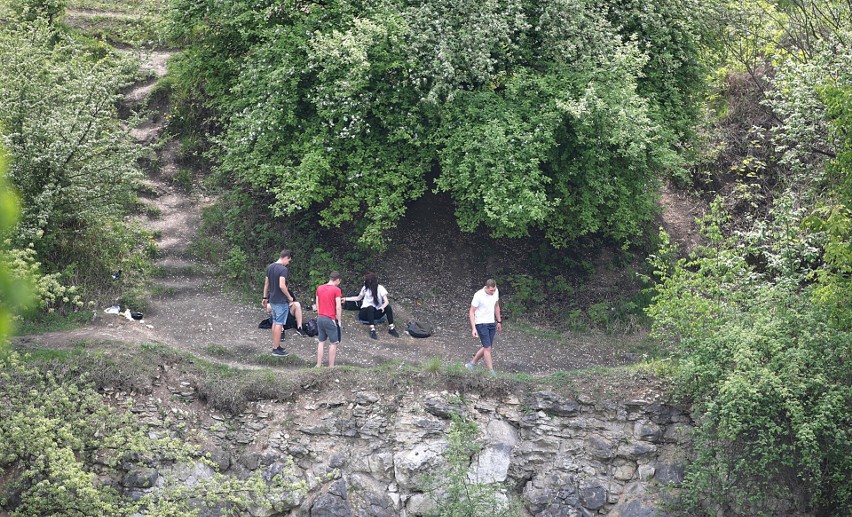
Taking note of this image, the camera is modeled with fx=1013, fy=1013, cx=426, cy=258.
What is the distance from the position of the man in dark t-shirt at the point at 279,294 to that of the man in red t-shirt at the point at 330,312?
63 centimetres

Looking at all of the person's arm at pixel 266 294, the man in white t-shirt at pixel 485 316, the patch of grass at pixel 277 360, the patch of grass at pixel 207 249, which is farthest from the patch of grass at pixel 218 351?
the man in white t-shirt at pixel 485 316

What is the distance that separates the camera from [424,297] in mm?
18281

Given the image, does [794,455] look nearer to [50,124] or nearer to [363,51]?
[363,51]

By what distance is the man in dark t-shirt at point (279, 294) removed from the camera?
15227 mm

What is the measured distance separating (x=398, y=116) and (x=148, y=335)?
5.52 metres

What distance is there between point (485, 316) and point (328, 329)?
2362mm

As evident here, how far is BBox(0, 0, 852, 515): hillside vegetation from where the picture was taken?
1371cm

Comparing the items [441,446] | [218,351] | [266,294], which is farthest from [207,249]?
[441,446]

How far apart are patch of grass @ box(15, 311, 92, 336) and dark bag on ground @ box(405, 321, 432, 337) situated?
5.15 metres

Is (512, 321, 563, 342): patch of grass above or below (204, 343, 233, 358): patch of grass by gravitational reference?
above

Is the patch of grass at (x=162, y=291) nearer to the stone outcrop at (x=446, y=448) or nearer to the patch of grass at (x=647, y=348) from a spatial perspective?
the stone outcrop at (x=446, y=448)

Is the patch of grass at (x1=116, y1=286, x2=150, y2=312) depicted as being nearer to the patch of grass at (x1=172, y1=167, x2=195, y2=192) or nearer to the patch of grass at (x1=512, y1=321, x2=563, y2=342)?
the patch of grass at (x1=172, y1=167, x2=195, y2=192)

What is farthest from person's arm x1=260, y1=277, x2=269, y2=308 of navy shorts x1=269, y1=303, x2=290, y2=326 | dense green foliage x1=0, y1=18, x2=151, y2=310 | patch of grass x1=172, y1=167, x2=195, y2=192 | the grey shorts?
patch of grass x1=172, y1=167, x2=195, y2=192

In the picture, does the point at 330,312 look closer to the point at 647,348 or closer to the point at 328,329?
the point at 328,329
